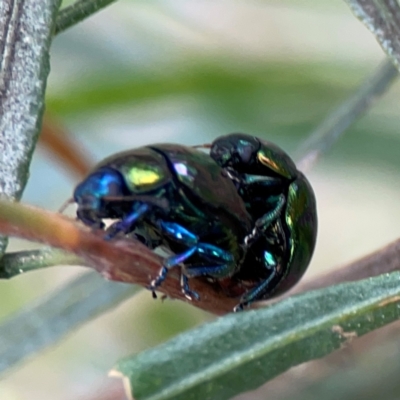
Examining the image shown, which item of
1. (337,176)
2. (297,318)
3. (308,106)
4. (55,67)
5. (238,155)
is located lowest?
(337,176)

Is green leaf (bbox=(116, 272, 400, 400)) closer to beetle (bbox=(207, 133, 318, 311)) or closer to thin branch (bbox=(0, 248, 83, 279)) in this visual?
thin branch (bbox=(0, 248, 83, 279))

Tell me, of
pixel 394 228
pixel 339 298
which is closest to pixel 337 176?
pixel 394 228

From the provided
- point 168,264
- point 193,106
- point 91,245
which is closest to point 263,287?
point 168,264

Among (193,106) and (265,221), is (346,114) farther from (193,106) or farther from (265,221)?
(193,106)

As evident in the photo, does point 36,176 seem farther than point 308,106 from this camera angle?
Yes

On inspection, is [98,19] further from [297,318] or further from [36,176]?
[297,318]

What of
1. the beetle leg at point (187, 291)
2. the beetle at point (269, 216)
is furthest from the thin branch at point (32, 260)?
the beetle at point (269, 216)
